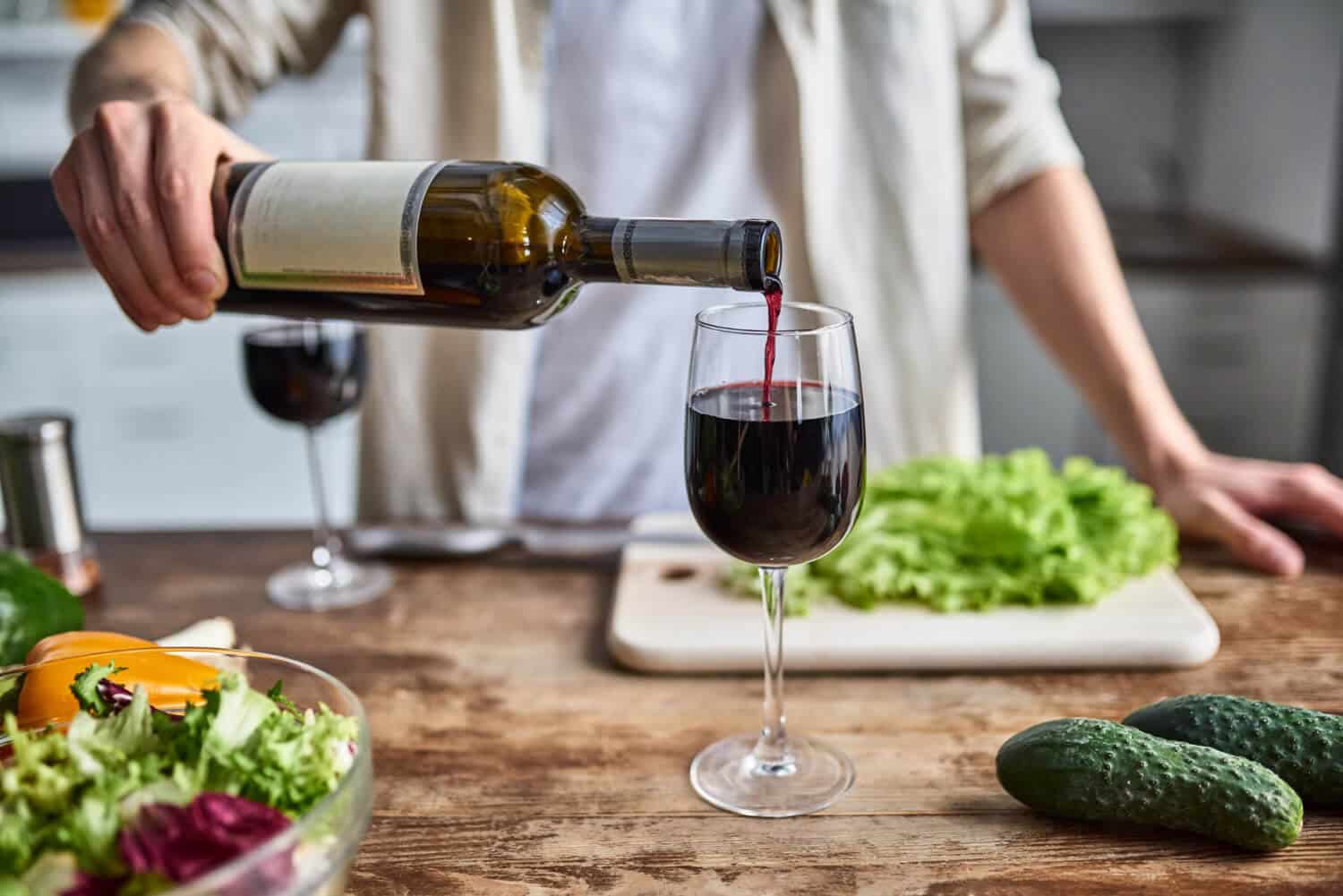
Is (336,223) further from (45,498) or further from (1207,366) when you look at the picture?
(1207,366)

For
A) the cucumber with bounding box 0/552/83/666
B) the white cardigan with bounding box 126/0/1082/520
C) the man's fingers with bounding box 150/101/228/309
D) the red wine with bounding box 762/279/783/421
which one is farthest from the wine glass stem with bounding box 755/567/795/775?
the white cardigan with bounding box 126/0/1082/520

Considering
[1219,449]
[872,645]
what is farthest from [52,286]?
[1219,449]

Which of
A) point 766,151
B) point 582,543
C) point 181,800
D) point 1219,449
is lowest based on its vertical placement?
point 1219,449

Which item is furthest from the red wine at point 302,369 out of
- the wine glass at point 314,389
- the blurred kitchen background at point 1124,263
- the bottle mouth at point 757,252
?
the blurred kitchen background at point 1124,263

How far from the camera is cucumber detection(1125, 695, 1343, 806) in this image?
788 mm

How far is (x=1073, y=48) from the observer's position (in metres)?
3.64

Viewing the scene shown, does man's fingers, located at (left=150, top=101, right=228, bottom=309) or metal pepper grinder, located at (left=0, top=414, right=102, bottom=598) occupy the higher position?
man's fingers, located at (left=150, top=101, right=228, bottom=309)

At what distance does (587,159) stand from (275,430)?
7.05ft

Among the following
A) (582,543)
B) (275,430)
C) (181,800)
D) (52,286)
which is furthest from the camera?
(275,430)

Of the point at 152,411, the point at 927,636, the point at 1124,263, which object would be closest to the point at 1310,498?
the point at 927,636

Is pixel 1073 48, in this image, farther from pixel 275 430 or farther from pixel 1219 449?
pixel 275 430

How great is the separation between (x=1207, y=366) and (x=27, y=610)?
2895mm

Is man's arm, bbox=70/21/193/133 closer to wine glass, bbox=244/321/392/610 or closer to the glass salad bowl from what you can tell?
wine glass, bbox=244/321/392/610

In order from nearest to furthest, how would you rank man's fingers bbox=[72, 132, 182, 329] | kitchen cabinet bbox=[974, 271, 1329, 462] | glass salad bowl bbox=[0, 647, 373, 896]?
glass salad bowl bbox=[0, 647, 373, 896] < man's fingers bbox=[72, 132, 182, 329] < kitchen cabinet bbox=[974, 271, 1329, 462]
